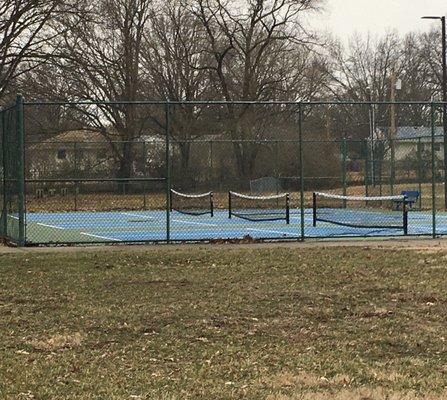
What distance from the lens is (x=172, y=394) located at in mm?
5059

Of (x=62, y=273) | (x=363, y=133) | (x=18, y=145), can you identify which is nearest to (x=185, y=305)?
(x=62, y=273)

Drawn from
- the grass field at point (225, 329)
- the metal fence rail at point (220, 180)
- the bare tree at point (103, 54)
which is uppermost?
the bare tree at point (103, 54)

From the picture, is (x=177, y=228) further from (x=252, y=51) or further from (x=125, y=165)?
(x=252, y=51)

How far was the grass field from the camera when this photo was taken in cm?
529

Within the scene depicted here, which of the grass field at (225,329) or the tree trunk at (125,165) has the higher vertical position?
the tree trunk at (125,165)

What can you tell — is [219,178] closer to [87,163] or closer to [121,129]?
[87,163]

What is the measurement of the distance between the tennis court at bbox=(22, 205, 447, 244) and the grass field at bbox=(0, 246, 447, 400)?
15.4 ft

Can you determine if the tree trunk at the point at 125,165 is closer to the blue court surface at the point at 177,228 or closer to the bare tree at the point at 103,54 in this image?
the blue court surface at the point at 177,228

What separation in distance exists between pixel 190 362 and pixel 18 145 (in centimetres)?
894

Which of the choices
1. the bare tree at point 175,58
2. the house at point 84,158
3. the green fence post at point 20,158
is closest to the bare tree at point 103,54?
the bare tree at point 175,58

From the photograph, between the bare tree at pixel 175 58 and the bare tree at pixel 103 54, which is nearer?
the bare tree at pixel 103 54

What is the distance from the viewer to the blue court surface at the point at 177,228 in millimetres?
16484

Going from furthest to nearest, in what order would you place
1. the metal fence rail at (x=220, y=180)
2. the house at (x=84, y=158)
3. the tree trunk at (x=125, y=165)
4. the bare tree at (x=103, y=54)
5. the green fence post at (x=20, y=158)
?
the bare tree at (x=103, y=54) < the tree trunk at (x=125, y=165) < the house at (x=84, y=158) < the metal fence rail at (x=220, y=180) < the green fence post at (x=20, y=158)

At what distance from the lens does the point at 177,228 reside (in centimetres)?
1931
